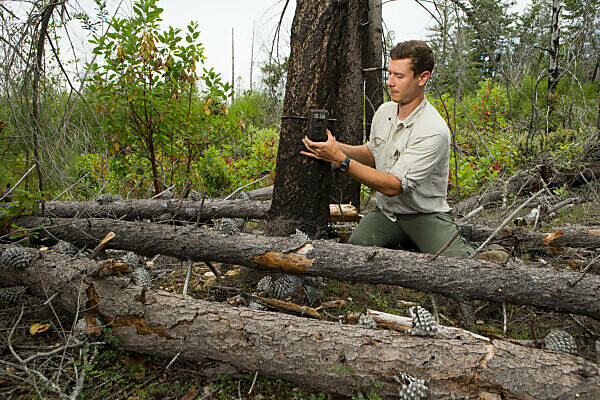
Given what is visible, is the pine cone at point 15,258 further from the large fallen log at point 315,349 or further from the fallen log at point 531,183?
the fallen log at point 531,183

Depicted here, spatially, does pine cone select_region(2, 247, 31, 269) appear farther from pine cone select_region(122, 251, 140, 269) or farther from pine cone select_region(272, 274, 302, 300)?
pine cone select_region(272, 274, 302, 300)

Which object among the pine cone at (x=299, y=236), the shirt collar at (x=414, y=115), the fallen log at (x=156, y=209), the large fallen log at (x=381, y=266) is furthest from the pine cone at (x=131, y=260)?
the shirt collar at (x=414, y=115)

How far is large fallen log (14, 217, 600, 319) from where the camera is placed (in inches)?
83.0

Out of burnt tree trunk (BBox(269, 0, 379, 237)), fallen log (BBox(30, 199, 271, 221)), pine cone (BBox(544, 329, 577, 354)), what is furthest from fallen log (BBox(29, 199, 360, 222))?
pine cone (BBox(544, 329, 577, 354))

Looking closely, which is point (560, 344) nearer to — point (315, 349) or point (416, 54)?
point (315, 349)

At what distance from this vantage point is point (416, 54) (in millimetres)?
2609

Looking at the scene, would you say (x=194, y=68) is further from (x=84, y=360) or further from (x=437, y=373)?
(x=437, y=373)

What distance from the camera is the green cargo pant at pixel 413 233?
2828 millimetres

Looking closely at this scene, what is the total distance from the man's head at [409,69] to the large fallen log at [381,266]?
1213 mm

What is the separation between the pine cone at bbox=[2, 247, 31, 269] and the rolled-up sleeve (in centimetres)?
244

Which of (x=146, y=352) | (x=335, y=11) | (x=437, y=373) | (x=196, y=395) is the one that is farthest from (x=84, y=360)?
(x=335, y=11)

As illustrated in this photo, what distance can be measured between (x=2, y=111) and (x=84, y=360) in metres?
2.11

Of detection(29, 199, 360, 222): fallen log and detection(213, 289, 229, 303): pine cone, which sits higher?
detection(29, 199, 360, 222): fallen log

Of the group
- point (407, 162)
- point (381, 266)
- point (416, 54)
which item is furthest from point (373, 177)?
point (416, 54)
